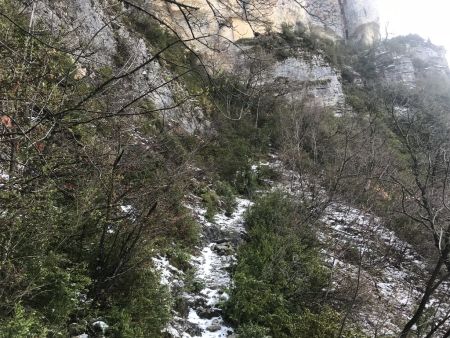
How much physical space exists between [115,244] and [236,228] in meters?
4.69

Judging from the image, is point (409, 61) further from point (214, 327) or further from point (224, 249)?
point (214, 327)

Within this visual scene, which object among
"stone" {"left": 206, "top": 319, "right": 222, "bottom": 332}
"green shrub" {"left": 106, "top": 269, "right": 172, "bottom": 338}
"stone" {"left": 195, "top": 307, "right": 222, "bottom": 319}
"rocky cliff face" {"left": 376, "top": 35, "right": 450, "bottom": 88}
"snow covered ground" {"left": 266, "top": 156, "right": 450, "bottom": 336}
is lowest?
"stone" {"left": 206, "top": 319, "right": 222, "bottom": 332}

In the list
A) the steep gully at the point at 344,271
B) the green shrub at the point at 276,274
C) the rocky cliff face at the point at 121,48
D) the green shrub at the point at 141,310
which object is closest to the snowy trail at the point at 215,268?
the steep gully at the point at 344,271

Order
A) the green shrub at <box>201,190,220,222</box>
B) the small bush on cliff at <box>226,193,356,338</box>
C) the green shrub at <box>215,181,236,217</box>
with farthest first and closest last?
the green shrub at <box>215,181,236,217</box> → the green shrub at <box>201,190,220,222</box> → the small bush on cliff at <box>226,193,356,338</box>

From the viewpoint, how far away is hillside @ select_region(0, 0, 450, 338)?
3.36 meters

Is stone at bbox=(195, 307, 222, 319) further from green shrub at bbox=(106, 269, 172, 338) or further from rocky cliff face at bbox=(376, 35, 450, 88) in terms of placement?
rocky cliff face at bbox=(376, 35, 450, 88)

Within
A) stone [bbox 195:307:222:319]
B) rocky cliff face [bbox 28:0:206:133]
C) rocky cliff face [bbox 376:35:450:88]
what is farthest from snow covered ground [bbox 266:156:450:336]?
rocky cliff face [bbox 376:35:450:88]

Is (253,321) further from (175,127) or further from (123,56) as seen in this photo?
(123,56)

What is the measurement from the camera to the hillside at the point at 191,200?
11.0 feet

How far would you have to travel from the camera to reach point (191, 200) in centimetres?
969

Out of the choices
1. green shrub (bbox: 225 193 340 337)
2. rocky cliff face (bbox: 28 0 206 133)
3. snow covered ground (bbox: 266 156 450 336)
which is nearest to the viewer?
green shrub (bbox: 225 193 340 337)

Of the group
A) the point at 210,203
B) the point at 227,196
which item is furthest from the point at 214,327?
the point at 227,196

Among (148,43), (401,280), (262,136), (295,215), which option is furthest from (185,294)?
(148,43)

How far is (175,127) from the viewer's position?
481 inches
